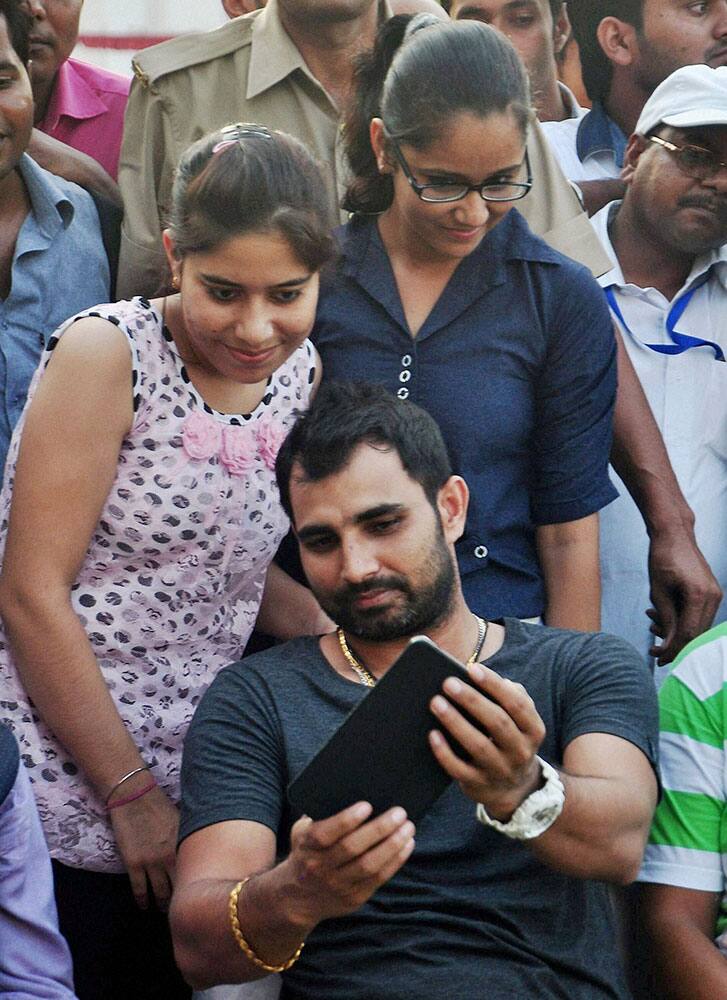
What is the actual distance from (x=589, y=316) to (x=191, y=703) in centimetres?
103

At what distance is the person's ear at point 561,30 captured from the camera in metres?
4.82

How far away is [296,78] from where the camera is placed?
362 centimetres

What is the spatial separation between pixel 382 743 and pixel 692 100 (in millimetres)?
2089

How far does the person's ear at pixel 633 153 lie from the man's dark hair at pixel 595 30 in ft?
2.28

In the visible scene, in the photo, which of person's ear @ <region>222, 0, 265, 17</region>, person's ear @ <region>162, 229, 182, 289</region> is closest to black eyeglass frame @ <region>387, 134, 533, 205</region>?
person's ear @ <region>162, 229, 182, 289</region>

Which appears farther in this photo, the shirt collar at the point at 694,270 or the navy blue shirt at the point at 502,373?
the shirt collar at the point at 694,270

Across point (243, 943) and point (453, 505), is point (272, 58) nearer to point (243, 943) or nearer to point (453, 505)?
point (453, 505)

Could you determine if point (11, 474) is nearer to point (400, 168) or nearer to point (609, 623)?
point (400, 168)

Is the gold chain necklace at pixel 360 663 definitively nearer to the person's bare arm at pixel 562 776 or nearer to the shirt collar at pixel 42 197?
the person's bare arm at pixel 562 776

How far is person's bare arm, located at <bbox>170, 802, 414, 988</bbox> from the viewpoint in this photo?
81.9 inches

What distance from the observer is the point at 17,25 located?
317cm

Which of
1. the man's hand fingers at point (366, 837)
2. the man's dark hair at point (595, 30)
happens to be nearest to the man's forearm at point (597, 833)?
the man's hand fingers at point (366, 837)

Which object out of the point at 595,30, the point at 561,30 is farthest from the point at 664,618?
the point at 561,30

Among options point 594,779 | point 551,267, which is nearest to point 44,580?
point 594,779
